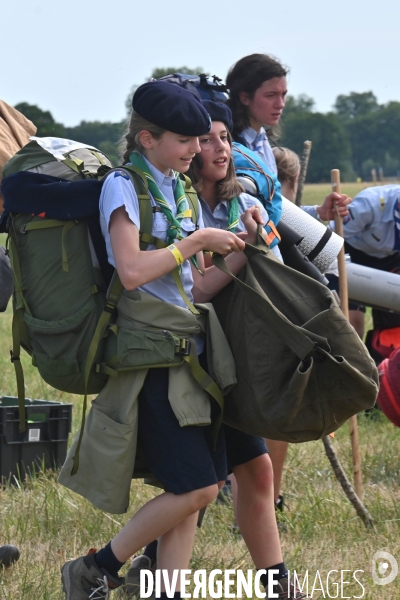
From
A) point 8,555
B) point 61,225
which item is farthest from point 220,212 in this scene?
point 8,555

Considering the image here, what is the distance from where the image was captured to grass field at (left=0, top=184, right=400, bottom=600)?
4.14 m

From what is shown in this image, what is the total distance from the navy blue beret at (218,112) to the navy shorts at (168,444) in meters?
1.10

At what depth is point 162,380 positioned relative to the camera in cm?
338

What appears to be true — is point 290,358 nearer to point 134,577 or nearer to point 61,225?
A: point 61,225

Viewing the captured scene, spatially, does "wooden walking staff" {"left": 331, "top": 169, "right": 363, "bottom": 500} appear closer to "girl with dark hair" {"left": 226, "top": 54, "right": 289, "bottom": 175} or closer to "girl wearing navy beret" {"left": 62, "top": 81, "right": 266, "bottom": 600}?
"girl with dark hair" {"left": 226, "top": 54, "right": 289, "bottom": 175}

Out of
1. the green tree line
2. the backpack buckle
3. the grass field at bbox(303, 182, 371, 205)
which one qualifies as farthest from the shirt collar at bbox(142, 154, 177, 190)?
the green tree line

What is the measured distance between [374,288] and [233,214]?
313cm

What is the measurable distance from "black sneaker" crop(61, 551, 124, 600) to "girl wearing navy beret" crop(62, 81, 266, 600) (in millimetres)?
144

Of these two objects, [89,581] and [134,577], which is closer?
[89,581]

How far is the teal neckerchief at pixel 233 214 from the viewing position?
149 inches

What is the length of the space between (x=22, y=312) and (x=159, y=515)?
843mm

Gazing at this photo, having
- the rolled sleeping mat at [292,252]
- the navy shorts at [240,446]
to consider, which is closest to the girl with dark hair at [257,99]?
the rolled sleeping mat at [292,252]

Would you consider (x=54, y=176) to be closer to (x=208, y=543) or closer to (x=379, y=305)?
(x=208, y=543)

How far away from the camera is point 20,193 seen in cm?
334
